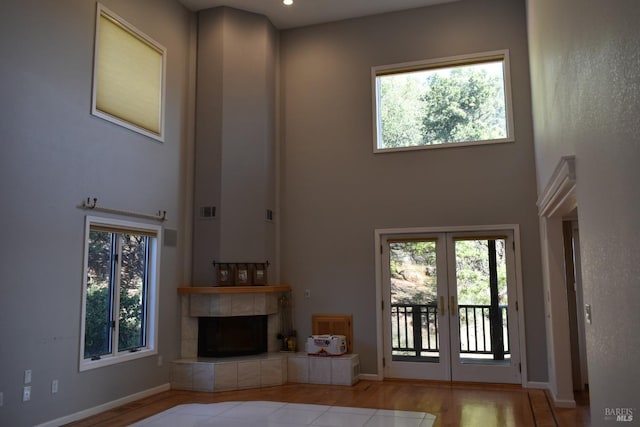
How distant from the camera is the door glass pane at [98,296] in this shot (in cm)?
532

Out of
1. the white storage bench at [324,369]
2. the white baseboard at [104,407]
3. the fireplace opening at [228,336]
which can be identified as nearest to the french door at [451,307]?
the white storage bench at [324,369]

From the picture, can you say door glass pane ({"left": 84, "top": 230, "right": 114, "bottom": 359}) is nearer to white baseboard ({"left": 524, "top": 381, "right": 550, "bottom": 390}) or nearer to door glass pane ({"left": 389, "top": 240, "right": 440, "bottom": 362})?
door glass pane ({"left": 389, "top": 240, "right": 440, "bottom": 362})

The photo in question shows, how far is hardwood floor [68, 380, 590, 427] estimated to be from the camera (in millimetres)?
4992

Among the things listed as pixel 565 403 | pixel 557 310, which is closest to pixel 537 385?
pixel 565 403

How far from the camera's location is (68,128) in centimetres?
507

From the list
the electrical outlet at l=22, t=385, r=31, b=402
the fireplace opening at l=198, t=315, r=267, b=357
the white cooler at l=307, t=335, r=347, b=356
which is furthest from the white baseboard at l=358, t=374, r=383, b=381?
the electrical outlet at l=22, t=385, r=31, b=402

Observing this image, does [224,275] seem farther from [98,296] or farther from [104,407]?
[104,407]

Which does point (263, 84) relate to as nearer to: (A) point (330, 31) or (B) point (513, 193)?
(A) point (330, 31)

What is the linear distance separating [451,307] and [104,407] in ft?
14.3

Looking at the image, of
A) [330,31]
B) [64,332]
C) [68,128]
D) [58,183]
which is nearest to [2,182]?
[58,183]

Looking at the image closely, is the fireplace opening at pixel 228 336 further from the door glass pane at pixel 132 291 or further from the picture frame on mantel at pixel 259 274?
the door glass pane at pixel 132 291

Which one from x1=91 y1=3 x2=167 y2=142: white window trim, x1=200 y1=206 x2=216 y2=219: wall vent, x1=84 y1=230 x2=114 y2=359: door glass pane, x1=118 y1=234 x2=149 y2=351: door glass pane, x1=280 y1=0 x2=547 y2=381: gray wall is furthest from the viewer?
x1=200 y1=206 x2=216 y2=219: wall vent

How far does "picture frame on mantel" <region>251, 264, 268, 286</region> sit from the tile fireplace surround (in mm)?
150

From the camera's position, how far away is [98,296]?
17.9 feet
